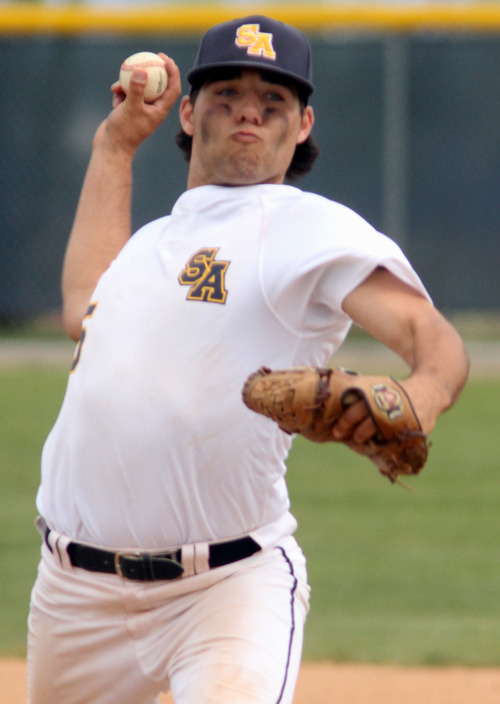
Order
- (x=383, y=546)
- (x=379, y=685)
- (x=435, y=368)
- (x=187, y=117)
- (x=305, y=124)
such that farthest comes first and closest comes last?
1. (x=383, y=546)
2. (x=379, y=685)
3. (x=187, y=117)
4. (x=305, y=124)
5. (x=435, y=368)

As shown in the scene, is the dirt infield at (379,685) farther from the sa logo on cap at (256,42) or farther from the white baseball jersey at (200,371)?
the sa logo on cap at (256,42)

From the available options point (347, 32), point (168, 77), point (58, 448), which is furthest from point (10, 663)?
point (347, 32)

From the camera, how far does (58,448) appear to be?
262 cm

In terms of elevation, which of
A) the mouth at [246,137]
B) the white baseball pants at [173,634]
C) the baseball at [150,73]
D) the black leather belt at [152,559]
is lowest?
the white baseball pants at [173,634]

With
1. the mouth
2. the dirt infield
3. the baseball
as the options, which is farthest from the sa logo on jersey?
the dirt infield

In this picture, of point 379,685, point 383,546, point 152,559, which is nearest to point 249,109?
point 152,559

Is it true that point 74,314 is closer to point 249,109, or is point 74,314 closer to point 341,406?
point 249,109

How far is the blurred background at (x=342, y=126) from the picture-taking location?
11500 millimetres

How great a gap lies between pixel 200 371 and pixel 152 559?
0.41 m

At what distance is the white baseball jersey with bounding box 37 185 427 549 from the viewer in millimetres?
2367

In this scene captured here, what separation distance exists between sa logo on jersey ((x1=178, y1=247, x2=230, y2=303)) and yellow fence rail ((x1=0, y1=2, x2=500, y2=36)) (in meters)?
9.43

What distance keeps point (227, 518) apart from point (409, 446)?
2.21 ft

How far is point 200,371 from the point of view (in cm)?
240

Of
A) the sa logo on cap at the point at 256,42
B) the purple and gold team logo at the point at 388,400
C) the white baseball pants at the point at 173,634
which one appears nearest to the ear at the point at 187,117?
the sa logo on cap at the point at 256,42
